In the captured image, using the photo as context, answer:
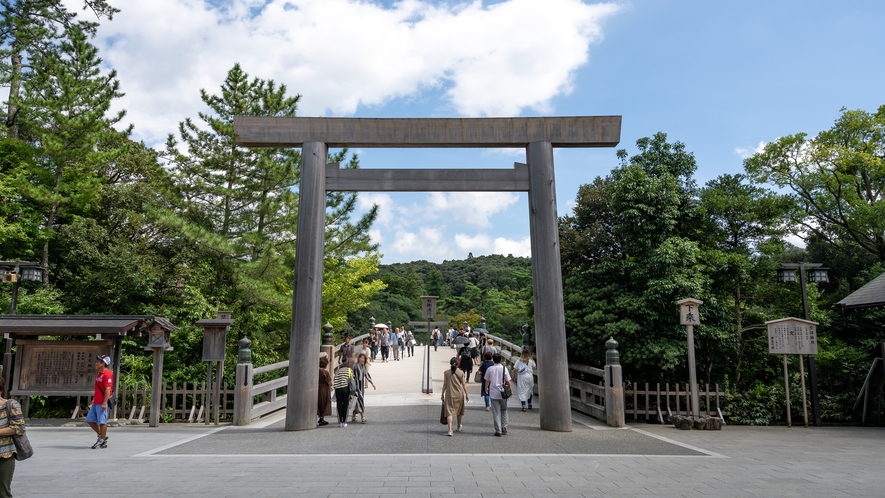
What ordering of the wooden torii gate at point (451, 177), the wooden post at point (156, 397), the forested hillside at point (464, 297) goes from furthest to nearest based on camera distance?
the forested hillside at point (464, 297) < the wooden post at point (156, 397) < the wooden torii gate at point (451, 177)

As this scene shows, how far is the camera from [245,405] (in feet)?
35.4

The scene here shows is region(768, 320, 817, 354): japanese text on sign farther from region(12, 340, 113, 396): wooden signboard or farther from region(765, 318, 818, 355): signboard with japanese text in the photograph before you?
region(12, 340, 113, 396): wooden signboard

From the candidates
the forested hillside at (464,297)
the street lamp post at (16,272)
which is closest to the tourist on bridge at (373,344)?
the forested hillside at (464,297)

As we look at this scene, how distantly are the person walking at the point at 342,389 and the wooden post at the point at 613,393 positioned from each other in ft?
17.7

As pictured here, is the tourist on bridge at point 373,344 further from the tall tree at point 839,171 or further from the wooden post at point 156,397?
the tall tree at point 839,171

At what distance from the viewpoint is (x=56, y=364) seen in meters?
11.5

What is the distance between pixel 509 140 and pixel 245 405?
25.4ft

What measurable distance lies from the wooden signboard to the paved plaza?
39.8 inches

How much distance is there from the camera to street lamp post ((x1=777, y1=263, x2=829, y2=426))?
1309cm

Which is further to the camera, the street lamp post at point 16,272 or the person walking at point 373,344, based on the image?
the person walking at point 373,344

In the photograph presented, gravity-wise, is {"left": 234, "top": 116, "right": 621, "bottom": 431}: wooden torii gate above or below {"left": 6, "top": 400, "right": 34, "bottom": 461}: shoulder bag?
above

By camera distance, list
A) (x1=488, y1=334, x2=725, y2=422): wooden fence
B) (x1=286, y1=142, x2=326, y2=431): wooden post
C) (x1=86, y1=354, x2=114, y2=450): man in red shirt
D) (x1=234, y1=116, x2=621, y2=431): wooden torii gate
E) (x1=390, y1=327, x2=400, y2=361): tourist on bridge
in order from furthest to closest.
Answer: (x1=390, y1=327, x2=400, y2=361): tourist on bridge < (x1=488, y1=334, x2=725, y2=422): wooden fence < (x1=234, y1=116, x2=621, y2=431): wooden torii gate < (x1=286, y1=142, x2=326, y2=431): wooden post < (x1=86, y1=354, x2=114, y2=450): man in red shirt

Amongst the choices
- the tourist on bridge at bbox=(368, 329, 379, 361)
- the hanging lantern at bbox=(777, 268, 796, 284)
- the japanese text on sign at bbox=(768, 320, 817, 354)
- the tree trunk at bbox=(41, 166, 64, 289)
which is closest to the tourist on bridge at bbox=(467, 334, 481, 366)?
the tourist on bridge at bbox=(368, 329, 379, 361)

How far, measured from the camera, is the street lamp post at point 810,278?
43.0ft
